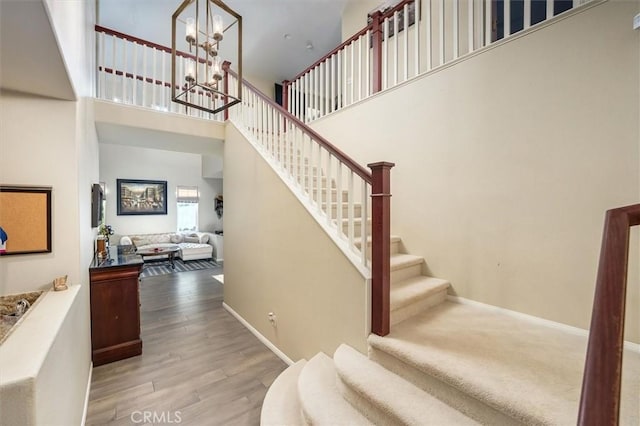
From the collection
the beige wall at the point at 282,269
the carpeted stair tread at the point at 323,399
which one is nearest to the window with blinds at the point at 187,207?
the beige wall at the point at 282,269

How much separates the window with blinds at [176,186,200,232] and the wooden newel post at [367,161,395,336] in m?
8.02

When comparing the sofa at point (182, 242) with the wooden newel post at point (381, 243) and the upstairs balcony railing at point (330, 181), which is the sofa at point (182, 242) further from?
the wooden newel post at point (381, 243)

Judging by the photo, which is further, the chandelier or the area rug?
the area rug

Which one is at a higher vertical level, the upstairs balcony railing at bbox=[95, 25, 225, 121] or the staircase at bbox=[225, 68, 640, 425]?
the upstairs balcony railing at bbox=[95, 25, 225, 121]

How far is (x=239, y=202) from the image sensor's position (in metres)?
3.60

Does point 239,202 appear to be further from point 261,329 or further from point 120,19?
point 120,19

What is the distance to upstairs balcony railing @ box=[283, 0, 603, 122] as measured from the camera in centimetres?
248

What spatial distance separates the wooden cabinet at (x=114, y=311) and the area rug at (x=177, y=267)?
358cm

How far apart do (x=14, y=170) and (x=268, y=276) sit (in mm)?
2060

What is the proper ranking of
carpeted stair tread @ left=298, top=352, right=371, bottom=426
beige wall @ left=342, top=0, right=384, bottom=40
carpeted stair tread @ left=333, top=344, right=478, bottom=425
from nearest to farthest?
carpeted stair tread @ left=333, top=344, right=478, bottom=425 → carpeted stair tread @ left=298, top=352, right=371, bottom=426 → beige wall @ left=342, top=0, right=384, bottom=40

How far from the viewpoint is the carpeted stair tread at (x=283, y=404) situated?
1.75 metres

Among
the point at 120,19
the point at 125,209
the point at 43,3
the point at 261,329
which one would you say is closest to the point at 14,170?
the point at 43,3

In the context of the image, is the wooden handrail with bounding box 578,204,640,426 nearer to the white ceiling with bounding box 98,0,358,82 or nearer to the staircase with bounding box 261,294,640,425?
the staircase with bounding box 261,294,640,425

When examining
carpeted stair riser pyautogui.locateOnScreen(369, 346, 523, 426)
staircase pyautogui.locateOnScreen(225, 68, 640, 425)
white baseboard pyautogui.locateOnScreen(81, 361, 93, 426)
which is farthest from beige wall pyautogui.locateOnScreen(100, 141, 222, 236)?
carpeted stair riser pyautogui.locateOnScreen(369, 346, 523, 426)
